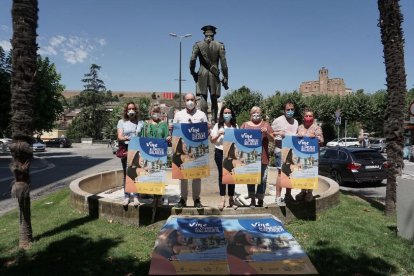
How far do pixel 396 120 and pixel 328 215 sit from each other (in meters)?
2.36

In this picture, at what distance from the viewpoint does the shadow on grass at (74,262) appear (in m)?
4.63

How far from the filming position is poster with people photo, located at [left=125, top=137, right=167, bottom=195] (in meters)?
6.09

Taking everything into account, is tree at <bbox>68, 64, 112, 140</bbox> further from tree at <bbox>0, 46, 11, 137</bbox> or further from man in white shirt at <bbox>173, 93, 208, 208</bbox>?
man in white shirt at <bbox>173, 93, 208, 208</bbox>

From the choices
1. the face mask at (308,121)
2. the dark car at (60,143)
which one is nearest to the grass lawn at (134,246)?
the face mask at (308,121)

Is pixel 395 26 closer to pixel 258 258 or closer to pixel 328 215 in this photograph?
pixel 328 215

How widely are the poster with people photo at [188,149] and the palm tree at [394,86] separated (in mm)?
3999

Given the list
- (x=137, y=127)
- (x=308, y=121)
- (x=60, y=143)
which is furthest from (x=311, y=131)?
(x=60, y=143)

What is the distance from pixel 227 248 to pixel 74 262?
10.5 feet

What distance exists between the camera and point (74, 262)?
4895 millimetres

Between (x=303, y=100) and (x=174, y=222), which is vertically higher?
(x=303, y=100)

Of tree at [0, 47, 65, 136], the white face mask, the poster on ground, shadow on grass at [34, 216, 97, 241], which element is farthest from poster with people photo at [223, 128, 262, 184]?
tree at [0, 47, 65, 136]

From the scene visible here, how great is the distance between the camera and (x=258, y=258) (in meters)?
2.28

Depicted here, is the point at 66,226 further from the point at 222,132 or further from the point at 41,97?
the point at 41,97

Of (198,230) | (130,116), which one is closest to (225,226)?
(198,230)
